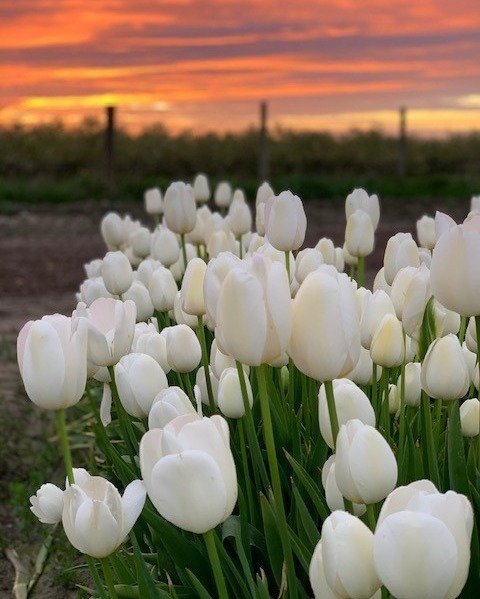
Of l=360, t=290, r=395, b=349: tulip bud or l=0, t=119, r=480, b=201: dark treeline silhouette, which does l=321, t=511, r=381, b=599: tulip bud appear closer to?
l=360, t=290, r=395, b=349: tulip bud

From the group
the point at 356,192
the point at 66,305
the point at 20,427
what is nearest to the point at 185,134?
the point at 66,305

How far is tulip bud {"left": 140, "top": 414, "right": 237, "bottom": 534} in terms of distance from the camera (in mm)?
1277

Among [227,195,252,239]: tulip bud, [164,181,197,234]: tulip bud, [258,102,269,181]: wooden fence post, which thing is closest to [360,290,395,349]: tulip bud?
[164,181,197,234]: tulip bud

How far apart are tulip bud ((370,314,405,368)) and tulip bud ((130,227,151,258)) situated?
7.25ft

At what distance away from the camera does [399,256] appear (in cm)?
243

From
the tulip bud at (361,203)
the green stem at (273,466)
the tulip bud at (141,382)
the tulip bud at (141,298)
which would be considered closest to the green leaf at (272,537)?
the green stem at (273,466)

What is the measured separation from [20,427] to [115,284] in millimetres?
2304

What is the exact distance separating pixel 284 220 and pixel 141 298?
2.50 ft

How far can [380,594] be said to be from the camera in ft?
4.35

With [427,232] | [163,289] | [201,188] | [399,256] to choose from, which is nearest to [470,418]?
[399,256]

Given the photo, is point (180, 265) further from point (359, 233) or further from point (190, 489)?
point (190, 489)

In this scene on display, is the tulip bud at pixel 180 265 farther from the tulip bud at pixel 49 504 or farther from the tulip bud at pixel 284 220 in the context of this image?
the tulip bud at pixel 49 504

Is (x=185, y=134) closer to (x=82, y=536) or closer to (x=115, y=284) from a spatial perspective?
(x=115, y=284)

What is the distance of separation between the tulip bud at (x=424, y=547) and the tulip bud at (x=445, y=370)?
642 millimetres
